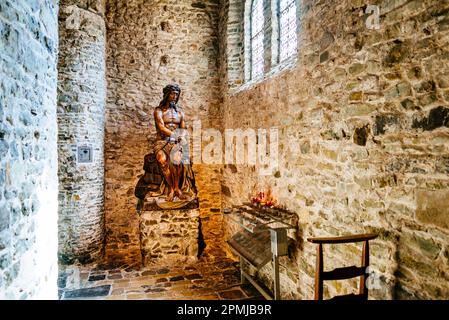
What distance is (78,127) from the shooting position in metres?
5.65

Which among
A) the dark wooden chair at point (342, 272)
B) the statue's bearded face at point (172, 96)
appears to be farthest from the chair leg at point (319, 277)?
the statue's bearded face at point (172, 96)

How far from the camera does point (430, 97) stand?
2164mm

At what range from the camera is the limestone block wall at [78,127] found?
5574 millimetres

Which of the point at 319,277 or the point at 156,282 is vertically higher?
the point at 319,277

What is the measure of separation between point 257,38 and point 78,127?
356cm

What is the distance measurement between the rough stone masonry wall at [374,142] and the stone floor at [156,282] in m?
0.97

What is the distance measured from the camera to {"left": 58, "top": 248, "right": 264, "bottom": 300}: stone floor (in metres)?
4.32

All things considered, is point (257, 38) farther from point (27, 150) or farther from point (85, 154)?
point (27, 150)

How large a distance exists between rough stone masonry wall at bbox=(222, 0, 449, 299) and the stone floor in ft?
3.17

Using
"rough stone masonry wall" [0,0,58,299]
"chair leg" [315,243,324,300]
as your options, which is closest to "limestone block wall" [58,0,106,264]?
"rough stone masonry wall" [0,0,58,299]

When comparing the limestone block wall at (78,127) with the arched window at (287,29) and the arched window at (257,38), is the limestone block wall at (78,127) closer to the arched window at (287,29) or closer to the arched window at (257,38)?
the arched window at (257,38)

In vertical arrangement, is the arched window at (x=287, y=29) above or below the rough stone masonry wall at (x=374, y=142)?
above

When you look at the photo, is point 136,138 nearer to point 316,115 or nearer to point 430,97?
point 316,115

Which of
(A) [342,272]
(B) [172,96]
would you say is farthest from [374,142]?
(B) [172,96]
